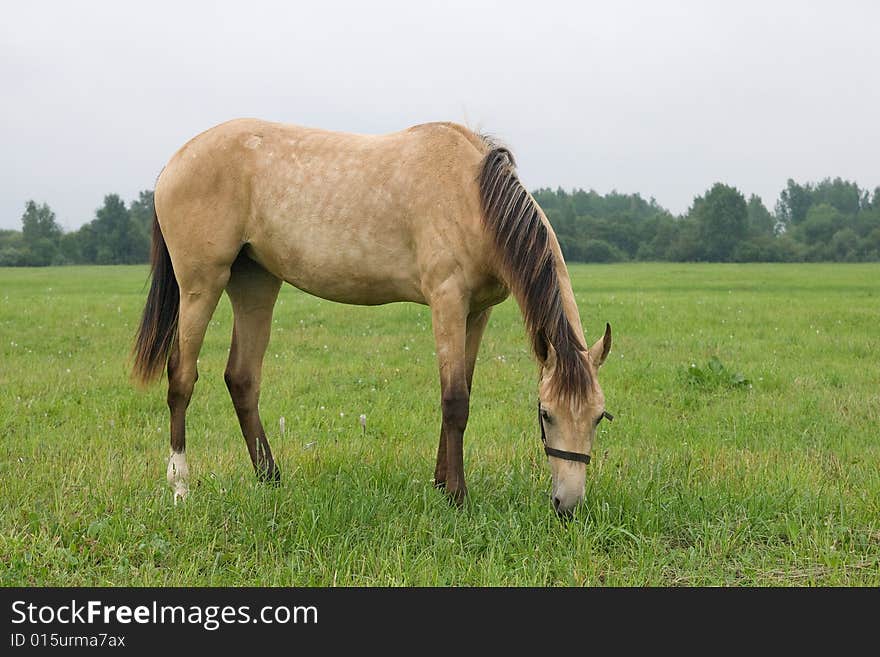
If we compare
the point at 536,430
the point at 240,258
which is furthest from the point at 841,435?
the point at 240,258

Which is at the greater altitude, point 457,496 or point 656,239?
point 656,239

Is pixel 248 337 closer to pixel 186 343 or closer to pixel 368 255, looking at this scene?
pixel 186 343

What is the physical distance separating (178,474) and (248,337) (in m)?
1.14

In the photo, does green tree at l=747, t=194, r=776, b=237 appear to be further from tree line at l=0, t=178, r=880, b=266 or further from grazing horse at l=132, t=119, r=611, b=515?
grazing horse at l=132, t=119, r=611, b=515

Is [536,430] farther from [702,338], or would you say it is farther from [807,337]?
[807,337]

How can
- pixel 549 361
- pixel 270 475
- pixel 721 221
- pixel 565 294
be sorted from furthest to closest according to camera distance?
1. pixel 721 221
2. pixel 270 475
3. pixel 565 294
4. pixel 549 361

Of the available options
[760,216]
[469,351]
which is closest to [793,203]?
[760,216]

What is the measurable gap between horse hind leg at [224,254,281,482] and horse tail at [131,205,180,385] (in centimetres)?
48

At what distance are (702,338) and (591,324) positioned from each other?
2330mm

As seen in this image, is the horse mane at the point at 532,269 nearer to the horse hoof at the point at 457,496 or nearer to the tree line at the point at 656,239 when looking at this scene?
the horse hoof at the point at 457,496

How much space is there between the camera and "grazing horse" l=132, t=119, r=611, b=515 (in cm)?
406

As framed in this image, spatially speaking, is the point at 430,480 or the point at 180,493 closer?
the point at 180,493

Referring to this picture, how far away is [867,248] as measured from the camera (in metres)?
80.0

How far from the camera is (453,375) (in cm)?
427
